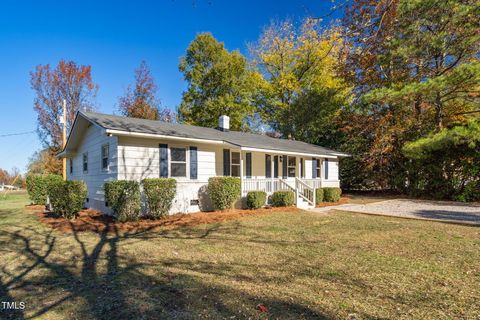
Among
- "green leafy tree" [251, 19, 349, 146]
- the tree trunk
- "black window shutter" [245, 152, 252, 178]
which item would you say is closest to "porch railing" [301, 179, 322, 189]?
"black window shutter" [245, 152, 252, 178]

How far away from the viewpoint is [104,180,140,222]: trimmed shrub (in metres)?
8.82

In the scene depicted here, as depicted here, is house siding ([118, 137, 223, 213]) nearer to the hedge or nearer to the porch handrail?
the porch handrail

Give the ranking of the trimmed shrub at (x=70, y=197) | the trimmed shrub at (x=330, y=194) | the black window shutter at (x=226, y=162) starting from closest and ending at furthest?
the trimmed shrub at (x=70, y=197), the black window shutter at (x=226, y=162), the trimmed shrub at (x=330, y=194)

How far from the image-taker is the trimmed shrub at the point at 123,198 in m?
8.82

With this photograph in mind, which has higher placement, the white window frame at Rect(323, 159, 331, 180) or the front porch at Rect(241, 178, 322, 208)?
the white window frame at Rect(323, 159, 331, 180)

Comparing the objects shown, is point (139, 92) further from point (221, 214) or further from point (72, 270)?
point (72, 270)

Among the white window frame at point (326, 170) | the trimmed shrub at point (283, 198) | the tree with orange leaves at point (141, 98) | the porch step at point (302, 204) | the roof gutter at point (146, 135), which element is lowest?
the porch step at point (302, 204)

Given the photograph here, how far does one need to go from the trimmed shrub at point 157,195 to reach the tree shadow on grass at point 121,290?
3.61 metres

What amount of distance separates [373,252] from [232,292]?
3300 mm

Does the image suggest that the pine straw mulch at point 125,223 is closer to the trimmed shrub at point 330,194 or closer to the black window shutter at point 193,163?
the black window shutter at point 193,163

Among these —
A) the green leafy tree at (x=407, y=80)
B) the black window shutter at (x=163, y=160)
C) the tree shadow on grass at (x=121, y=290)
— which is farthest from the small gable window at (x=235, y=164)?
the tree shadow on grass at (x=121, y=290)

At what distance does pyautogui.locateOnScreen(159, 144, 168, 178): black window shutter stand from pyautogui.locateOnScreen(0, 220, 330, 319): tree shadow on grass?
502 cm

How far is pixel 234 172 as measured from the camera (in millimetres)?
13852

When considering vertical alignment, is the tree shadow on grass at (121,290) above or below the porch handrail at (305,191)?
below
